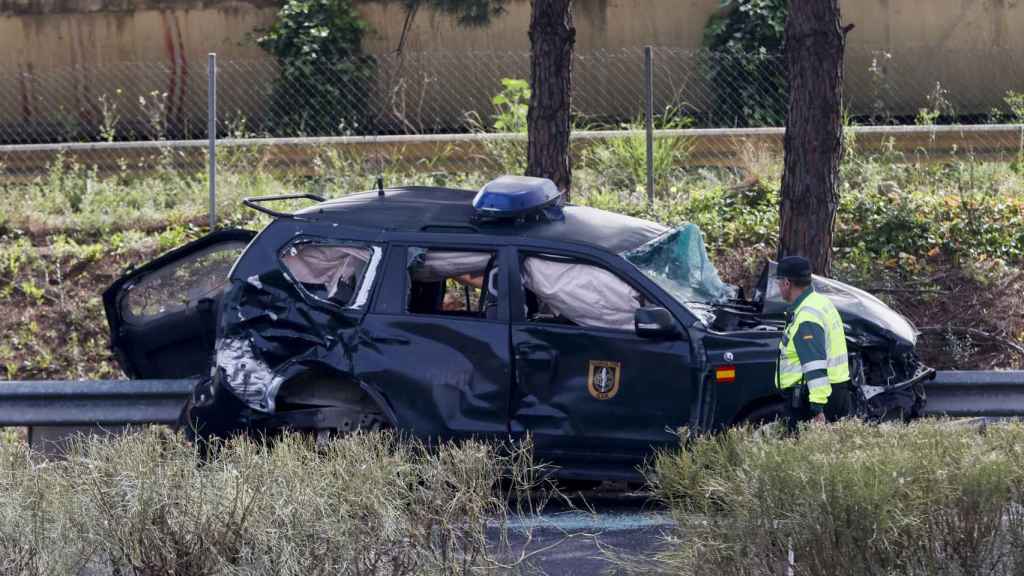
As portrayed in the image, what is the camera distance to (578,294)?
7.95m

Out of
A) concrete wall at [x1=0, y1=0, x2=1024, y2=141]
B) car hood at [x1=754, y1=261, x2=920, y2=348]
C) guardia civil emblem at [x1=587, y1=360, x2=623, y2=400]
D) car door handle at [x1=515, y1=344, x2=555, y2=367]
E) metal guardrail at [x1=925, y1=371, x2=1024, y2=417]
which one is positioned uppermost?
concrete wall at [x1=0, y1=0, x2=1024, y2=141]

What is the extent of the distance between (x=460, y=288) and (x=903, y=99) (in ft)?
27.9

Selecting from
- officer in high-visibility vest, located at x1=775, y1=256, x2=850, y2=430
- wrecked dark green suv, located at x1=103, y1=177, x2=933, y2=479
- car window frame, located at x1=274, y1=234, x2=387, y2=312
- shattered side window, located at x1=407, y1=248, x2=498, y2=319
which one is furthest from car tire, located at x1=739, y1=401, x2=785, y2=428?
car window frame, located at x1=274, y1=234, x2=387, y2=312

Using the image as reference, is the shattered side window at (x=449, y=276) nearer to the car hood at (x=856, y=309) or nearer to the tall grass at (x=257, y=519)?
the car hood at (x=856, y=309)

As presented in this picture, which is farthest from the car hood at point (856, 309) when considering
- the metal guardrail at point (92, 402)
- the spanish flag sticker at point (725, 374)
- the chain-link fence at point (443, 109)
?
the chain-link fence at point (443, 109)

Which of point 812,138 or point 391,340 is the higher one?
point 812,138

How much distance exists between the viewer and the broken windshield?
810cm

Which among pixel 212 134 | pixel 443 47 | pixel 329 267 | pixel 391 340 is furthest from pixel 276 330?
pixel 443 47

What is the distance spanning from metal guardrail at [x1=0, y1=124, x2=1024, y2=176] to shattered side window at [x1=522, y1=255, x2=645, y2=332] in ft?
19.2

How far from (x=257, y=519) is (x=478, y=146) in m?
8.70

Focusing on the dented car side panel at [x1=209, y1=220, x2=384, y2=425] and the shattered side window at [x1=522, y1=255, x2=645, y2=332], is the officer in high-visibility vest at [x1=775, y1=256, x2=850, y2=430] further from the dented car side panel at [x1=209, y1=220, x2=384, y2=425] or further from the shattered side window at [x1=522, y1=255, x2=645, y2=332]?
the dented car side panel at [x1=209, y1=220, x2=384, y2=425]

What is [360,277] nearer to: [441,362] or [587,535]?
[441,362]

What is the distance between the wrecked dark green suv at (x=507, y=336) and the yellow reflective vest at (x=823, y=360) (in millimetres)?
279

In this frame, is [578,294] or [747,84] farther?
[747,84]
